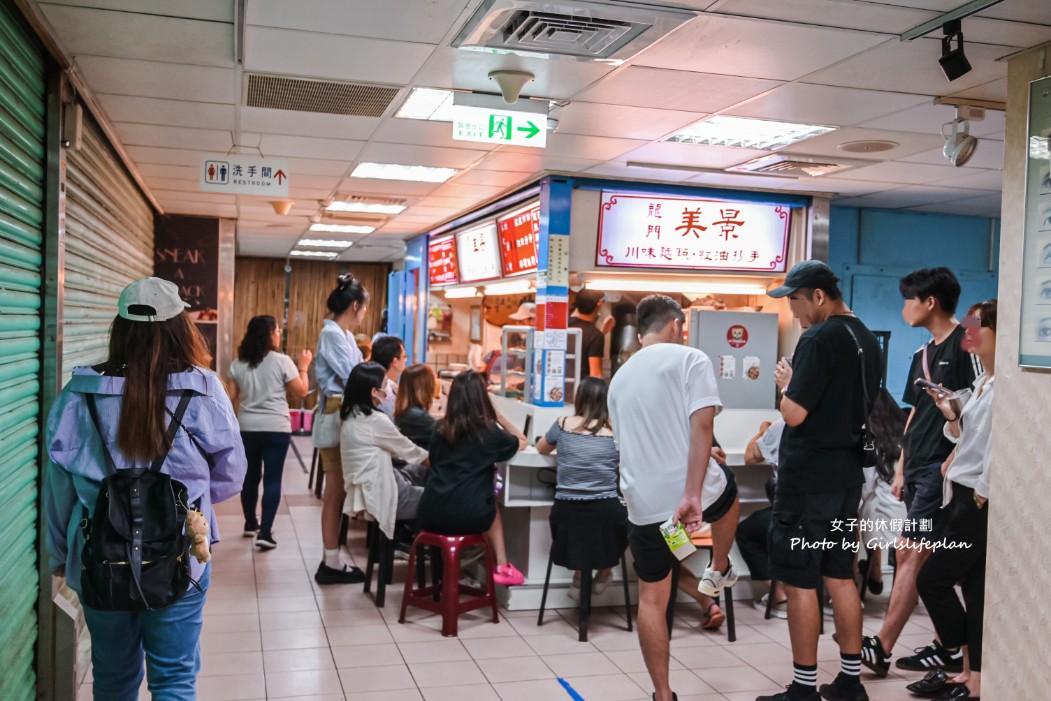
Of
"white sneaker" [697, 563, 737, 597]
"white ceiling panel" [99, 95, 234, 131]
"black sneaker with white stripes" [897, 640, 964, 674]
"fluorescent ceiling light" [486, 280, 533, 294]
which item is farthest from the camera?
"fluorescent ceiling light" [486, 280, 533, 294]

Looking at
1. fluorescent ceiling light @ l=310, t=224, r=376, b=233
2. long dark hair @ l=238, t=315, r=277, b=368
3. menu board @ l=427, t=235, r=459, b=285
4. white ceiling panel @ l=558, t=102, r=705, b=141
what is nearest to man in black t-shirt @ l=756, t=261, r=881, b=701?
white ceiling panel @ l=558, t=102, r=705, b=141

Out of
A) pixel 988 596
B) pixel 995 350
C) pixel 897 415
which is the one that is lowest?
pixel 988 596

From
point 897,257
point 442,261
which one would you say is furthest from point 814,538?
point 442,261

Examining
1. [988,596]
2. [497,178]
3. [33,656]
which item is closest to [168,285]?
[33,656]

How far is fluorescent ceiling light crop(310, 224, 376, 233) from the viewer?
10156 millimetres

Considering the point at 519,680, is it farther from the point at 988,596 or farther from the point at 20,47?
the point at 20,47

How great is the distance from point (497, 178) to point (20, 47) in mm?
3852

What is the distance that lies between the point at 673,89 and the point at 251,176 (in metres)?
2.91

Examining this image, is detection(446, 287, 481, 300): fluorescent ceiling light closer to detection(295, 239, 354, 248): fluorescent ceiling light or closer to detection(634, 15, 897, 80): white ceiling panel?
detection(295, 239, 354, 248): fluorescent ceiling light

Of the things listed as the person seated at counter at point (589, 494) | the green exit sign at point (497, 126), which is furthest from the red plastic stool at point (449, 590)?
the green exit sign at point (497, 126)

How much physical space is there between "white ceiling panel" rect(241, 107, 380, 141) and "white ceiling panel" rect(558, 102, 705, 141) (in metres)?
1.09

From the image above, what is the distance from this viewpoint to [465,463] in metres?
4.80

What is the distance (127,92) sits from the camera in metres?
4.53

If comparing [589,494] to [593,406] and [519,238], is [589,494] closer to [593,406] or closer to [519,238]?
[593,406]
